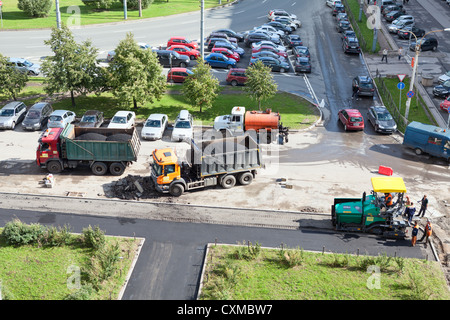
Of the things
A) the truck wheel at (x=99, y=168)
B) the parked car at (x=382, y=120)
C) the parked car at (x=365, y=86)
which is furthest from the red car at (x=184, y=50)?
the truck wheel at (x=99, y=168)

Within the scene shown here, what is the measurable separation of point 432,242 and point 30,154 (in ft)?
88.6

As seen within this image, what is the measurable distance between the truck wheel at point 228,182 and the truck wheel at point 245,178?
18.9 inches

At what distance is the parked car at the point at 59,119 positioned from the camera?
1479 inches

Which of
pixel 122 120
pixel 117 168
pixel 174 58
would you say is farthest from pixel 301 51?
pixel 117 168

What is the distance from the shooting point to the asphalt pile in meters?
28.9

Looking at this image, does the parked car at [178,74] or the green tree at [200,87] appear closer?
the green tree at [200,87]

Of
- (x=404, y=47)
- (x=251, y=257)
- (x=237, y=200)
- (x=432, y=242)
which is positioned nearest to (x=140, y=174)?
(x=237, y=200)

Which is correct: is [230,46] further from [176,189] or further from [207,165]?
[176,189]

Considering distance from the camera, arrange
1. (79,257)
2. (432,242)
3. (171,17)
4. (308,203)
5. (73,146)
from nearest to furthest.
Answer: (79,257), (432,242), (308,203), (73,146), (171,17)

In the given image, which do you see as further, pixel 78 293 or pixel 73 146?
pixel 73 146

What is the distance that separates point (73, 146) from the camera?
100 feet

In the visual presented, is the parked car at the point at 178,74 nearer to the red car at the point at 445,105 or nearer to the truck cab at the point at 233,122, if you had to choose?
the truck cab at the point at 233,122

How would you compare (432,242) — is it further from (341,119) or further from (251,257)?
(341,119)

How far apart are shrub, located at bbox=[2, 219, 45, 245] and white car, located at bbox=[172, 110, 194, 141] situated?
14818 millimetres
